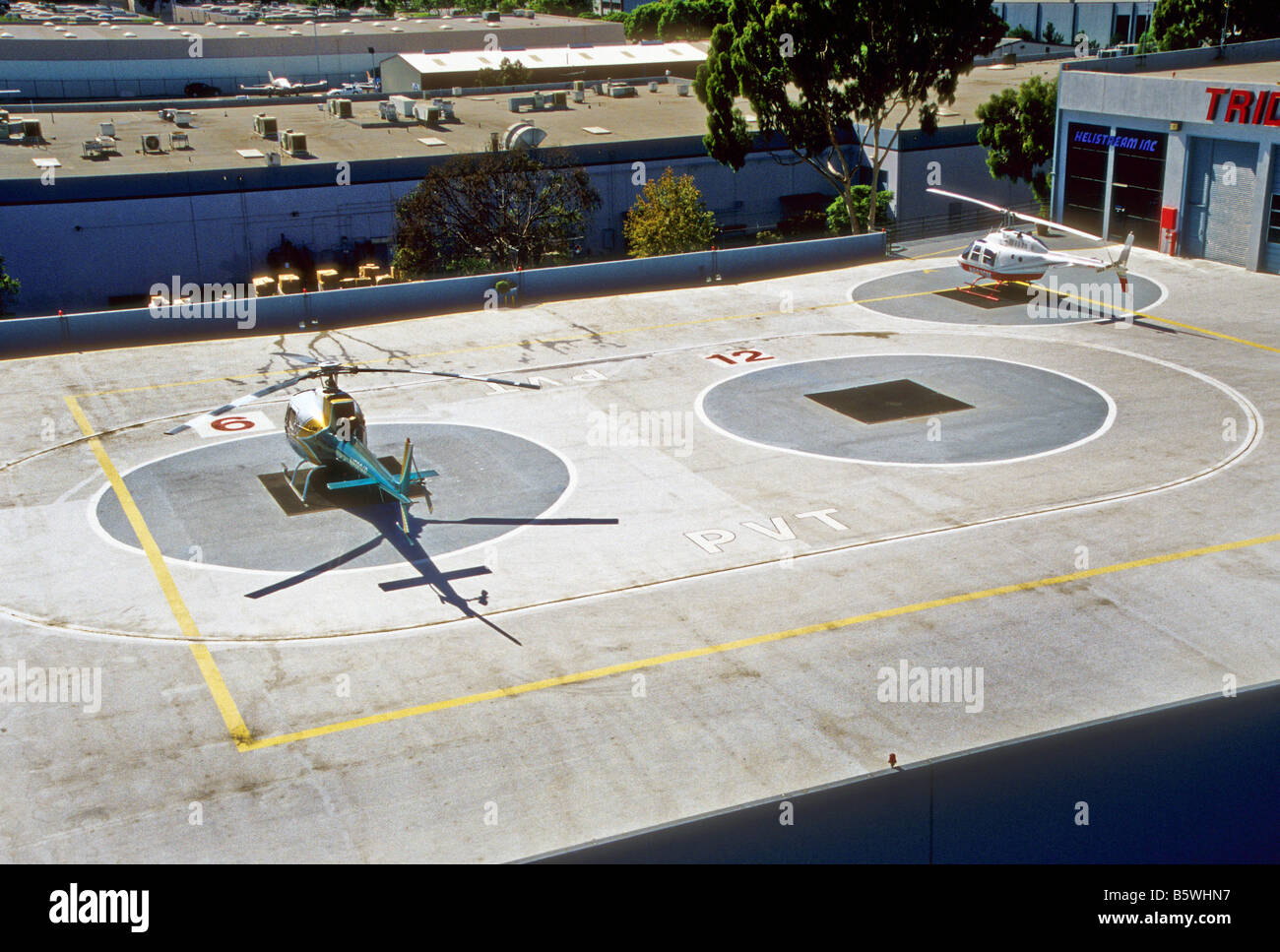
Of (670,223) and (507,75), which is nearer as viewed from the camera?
(670,223)

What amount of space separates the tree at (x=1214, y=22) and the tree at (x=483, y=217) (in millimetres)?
39814

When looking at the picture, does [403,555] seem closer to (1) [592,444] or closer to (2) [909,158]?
(1) [592,444]

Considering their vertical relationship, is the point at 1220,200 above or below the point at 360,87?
below

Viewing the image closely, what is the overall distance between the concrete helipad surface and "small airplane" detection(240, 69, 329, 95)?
6967 centimetres

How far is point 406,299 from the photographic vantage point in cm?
4700

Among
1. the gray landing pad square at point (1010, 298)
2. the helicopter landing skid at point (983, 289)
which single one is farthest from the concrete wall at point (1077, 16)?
the helicopter landing skid at point (983, 289)

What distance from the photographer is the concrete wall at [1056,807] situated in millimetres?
13734

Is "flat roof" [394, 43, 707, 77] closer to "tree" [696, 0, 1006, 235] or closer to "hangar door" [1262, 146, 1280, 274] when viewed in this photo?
"tree" [696, 0, 1006, 235]

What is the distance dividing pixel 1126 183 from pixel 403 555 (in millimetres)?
41138

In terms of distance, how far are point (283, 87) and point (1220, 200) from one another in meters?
80.8

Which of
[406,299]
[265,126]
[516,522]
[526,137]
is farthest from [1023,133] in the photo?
[516,522]

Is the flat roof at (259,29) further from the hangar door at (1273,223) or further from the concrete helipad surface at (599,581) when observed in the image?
the hangar door at (1273,223)

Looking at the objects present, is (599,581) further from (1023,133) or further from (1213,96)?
Answer: (1023,133)

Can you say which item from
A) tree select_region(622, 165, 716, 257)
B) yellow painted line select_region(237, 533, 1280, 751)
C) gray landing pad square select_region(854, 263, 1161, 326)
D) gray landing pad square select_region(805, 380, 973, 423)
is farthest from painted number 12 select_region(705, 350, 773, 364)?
tree select_region(622, 165, 716, 257)
